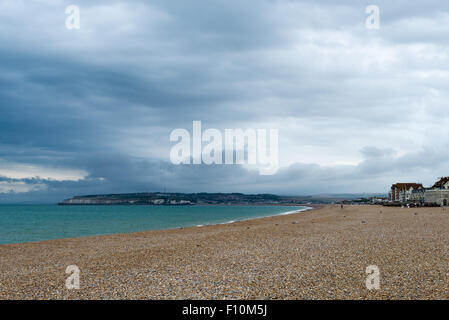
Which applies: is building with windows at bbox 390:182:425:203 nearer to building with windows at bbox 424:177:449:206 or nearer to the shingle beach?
building with windows at bbox 424:177:449:206

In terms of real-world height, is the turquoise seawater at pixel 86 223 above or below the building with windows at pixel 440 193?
below

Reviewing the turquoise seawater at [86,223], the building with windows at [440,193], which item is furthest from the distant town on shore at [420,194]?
the turquoise seawater at [86,223]

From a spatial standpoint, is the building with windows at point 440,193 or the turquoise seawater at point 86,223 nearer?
the turquoise seawater at point 86,223

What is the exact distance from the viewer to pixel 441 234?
19.4 metres

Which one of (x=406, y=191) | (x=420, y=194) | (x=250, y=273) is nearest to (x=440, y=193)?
(x=420, y=194)

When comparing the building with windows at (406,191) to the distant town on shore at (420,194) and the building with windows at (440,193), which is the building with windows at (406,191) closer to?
the distant town on shore at (420,194)

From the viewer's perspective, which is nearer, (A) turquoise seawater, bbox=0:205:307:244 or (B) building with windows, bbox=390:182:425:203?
(A) turquoise seawater, bbox=0:205:307:244

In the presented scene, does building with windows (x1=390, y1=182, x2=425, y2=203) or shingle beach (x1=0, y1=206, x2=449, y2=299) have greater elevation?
shingle beach (x1=0, y1=206, x2=449, y2=299)

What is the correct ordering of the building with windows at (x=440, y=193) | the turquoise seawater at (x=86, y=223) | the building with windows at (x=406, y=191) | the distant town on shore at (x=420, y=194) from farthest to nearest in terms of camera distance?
1. the building with windows at (x=406, y=191)
2. the distant town on shore at (x=420, y=194)
3. the building with windows at (x=440, y=193)
4. the turquoise seawater at (x=86, y=223)

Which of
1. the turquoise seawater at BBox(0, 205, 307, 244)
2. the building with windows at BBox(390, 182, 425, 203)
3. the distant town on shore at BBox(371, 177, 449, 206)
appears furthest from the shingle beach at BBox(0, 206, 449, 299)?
the building with windows at BBox(390, 182, 425, 203)

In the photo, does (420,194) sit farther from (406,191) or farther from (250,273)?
(250,273)

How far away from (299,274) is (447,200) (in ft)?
276
